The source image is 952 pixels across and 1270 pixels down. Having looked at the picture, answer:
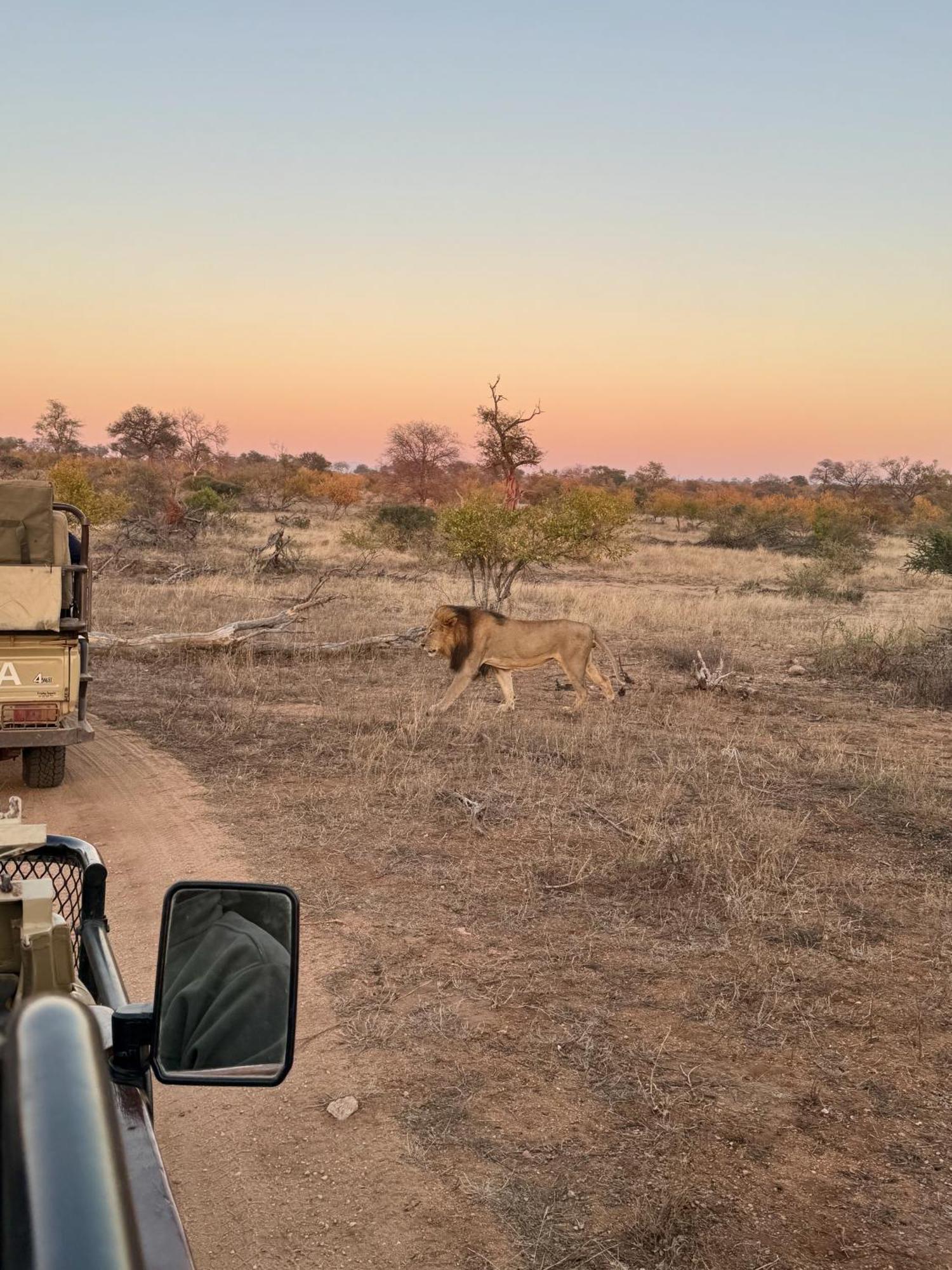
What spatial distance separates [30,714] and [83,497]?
16.3m

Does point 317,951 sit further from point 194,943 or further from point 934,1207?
point 194,943

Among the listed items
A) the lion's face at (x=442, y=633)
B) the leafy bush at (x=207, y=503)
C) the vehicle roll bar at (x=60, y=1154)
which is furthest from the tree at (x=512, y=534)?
the leafy bush at (x=207, y=503)

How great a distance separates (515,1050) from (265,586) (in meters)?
17.1

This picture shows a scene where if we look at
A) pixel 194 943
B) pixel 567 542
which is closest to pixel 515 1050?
pixel 194 943

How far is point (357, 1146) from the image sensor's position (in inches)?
148

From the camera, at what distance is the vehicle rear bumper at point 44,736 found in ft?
24.0

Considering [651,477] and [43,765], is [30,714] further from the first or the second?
[651,477]

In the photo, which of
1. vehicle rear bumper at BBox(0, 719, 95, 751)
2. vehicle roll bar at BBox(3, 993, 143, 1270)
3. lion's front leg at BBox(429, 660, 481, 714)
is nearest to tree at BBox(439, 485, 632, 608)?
lion's front leg at BBox(429, 660, 481, 714)

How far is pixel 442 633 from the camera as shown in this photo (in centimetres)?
1120

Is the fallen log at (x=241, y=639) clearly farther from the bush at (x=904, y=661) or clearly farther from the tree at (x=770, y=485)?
the tree at (x=770, y=485)

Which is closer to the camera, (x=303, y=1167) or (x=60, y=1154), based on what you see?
(x=60, y=1154)

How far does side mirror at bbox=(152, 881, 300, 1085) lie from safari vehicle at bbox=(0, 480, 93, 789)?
19.6ft

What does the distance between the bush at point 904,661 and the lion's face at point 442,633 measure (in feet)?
18.6

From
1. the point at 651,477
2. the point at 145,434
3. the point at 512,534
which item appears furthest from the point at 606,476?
the point at 512,534
